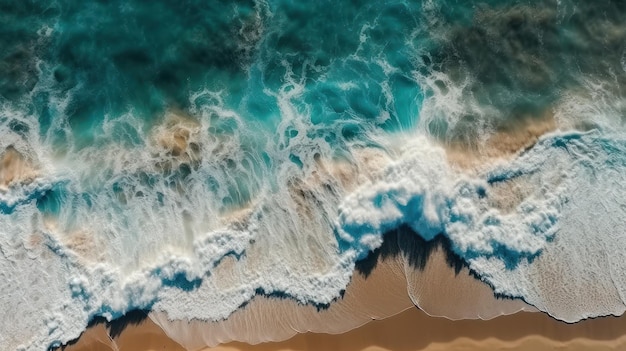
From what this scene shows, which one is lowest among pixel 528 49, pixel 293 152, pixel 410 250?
pixel 410 250

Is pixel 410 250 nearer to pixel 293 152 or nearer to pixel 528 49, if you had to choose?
pixel 293 152

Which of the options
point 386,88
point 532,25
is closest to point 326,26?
point 386,88

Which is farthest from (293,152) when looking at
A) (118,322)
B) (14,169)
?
(14,169)

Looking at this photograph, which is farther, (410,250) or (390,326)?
(410,250)

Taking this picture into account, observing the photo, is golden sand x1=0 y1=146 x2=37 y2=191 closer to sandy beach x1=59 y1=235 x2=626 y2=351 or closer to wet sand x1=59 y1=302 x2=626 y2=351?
sandy beach x1=59 y1=235 x2=626 y2=351

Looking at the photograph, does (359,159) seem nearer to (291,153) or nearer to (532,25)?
(291,153)

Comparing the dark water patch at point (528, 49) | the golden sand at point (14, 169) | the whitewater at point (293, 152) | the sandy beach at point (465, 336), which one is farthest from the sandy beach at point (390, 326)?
the dark water patch at point (528, 49)

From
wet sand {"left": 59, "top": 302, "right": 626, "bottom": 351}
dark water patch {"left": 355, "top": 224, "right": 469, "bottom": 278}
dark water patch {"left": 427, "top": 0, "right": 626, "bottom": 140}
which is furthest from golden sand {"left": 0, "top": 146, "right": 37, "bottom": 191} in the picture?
dark water patch {"left": 427, "top": 0, "right": 626, "bottom": 140}

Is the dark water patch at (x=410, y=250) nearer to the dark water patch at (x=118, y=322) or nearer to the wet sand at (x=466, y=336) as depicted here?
the wet sand at (x=466, y=336)

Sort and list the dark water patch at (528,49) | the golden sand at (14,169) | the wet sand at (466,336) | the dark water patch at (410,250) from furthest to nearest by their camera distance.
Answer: the dark water patch at (528,49) < the golden sand at (14,169) < the dark water patch at (410,250) < the wet sand at (466,336)
